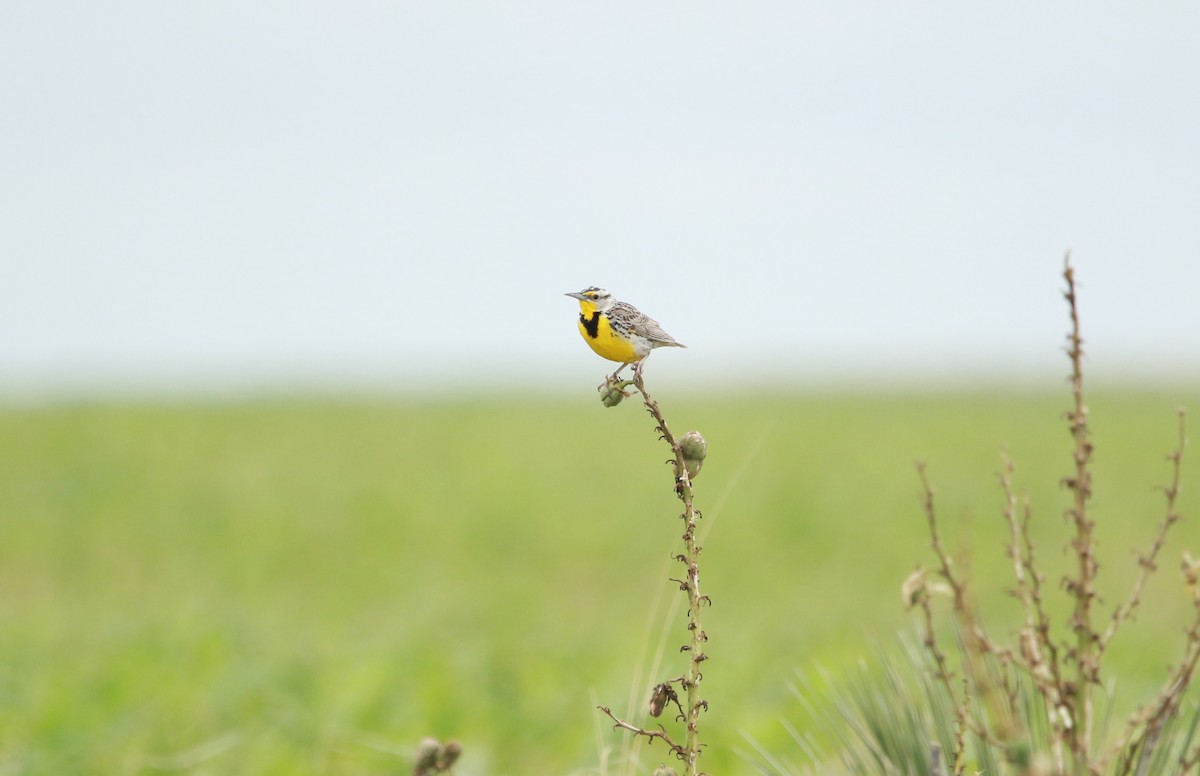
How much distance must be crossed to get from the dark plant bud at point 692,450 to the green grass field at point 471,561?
33 cm

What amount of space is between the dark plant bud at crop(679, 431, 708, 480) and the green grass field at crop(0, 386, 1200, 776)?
1.07 ft

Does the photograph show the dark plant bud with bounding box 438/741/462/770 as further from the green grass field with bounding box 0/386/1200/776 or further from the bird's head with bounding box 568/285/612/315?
the bird's head with bounding box 568/285/612/315

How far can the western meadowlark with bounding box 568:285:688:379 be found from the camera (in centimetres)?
226

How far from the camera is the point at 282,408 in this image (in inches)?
1138

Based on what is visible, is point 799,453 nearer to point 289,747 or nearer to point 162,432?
point 162,432

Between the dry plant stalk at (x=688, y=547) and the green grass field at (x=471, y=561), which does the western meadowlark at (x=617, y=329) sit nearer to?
the dry plant stalk at (x=688, y=547)

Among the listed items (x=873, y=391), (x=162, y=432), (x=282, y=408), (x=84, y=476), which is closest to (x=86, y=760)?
(x=84, y=476)

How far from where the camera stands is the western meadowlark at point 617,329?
2.26 metres

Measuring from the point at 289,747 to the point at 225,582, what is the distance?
464 inches

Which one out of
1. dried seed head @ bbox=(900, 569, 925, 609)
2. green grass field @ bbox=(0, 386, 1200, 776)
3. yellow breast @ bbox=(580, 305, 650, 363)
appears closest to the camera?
yellow breast @ bbox=(580, 305, 650, 363)

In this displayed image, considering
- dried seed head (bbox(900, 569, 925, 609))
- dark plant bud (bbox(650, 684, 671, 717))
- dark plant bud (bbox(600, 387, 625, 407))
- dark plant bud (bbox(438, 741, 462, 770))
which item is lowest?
dark plant bud (bbox(438, 741, 462, 770))

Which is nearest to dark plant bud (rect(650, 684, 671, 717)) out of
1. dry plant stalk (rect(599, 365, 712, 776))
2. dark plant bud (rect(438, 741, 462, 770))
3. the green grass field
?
dry plant stalk (rect(599, 365, 712, 776))

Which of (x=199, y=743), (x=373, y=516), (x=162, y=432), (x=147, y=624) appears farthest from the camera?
(x=162, y=432)

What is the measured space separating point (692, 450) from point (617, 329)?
30 cm
